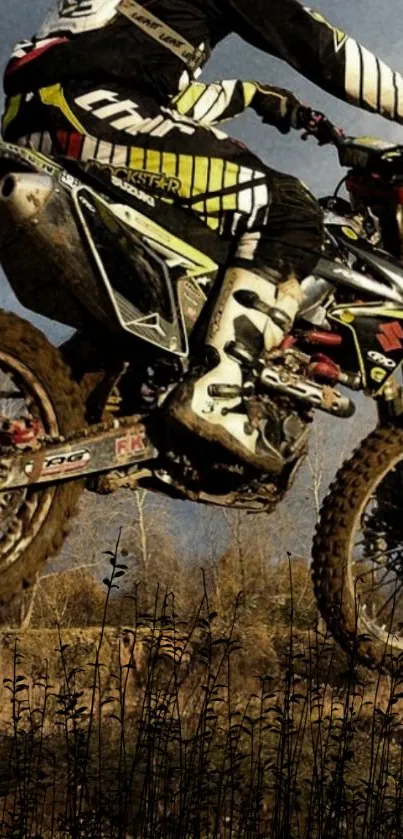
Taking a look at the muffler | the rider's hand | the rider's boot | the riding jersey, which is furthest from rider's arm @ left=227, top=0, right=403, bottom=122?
the muffler

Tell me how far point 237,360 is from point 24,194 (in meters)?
1.18

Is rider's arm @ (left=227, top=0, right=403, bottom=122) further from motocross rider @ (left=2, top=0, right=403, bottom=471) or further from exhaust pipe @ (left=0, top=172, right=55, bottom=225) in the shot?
exhaust pipe @ (left=0, top=172, right=55, bottom=225)

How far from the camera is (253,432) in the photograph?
4.50 meters

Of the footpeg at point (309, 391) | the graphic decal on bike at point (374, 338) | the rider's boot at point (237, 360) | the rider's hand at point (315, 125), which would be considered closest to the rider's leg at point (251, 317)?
the rider's boot at point (237, 360)

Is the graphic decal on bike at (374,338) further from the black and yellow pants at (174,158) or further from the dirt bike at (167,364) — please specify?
the black and yellow pants at (174,158)

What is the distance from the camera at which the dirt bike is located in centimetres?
413

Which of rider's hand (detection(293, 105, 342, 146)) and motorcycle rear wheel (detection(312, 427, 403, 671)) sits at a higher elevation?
rider's hand (detection(293, 105, 342, 146))

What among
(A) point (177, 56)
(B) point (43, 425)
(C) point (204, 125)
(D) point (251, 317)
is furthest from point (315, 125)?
(B) point (43, 425)

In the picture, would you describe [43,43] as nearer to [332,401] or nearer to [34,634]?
[332,401]

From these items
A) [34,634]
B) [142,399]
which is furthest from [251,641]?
[34,634]

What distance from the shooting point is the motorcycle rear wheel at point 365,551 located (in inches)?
196

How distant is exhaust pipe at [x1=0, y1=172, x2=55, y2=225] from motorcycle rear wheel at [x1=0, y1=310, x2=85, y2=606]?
1.36 ft

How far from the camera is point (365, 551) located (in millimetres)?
5207

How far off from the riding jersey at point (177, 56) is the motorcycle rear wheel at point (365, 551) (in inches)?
66.2
